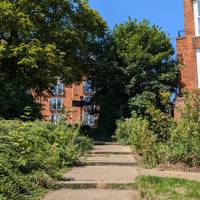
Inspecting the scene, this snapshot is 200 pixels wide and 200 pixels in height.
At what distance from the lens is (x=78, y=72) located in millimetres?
31906

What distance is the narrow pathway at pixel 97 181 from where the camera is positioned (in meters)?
7.66

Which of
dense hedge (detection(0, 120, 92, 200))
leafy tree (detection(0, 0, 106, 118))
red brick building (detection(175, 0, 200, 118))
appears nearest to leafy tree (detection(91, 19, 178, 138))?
leafy tree (detection(0, 0, 106, 118))

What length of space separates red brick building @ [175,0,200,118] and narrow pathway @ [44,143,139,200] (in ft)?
50.1

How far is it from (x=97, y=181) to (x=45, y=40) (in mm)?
21038

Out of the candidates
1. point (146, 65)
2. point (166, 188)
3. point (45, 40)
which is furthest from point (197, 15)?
point (166, 188)

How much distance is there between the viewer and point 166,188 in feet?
26.6

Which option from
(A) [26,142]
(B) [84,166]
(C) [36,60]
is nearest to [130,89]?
(C) [36,60]

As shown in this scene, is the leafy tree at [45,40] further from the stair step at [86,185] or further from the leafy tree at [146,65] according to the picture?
the stair step at [86,185]

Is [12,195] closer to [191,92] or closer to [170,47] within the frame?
[191,92]

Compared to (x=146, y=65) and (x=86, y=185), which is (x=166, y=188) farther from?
(x=146, y=65)

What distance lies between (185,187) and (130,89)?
2358 centimetres

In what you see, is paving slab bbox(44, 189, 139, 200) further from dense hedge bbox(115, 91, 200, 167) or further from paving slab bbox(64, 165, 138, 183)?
dense hedge bbox(115, 91, 200, 167)

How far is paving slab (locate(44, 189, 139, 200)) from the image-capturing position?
24.6 ft

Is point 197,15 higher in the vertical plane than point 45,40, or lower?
higher
